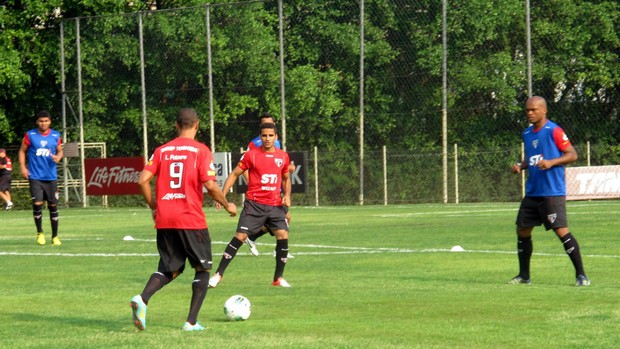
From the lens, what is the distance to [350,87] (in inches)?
1741

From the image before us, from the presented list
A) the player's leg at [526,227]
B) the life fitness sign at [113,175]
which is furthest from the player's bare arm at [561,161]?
the life fitness sign at [113,175]

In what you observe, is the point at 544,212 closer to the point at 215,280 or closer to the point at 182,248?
the point at 215,280

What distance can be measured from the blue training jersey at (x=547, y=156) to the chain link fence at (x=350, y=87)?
2631cm

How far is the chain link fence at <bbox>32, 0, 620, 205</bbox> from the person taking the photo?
137ft

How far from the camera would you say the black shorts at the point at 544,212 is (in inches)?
548

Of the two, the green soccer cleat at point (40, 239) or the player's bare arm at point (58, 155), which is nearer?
the player's bare arm at point (58, 155)

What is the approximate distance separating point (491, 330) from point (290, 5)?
36.4 metres

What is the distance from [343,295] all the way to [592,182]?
26.0 m

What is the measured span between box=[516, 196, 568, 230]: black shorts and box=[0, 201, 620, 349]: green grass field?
2.24 ft

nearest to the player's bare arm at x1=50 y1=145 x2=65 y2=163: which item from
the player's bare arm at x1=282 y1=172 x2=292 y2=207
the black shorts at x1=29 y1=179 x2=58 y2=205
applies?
the black shorts at x1=29 y1=179 x2=58 y2=205

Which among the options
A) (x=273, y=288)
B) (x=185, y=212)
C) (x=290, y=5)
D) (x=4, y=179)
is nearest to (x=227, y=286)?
(x=273, y=288)

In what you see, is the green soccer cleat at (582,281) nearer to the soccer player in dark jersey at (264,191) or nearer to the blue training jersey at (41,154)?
the soccer player in dark jersey at (264,191)

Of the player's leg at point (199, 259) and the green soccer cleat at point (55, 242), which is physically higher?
the player's leg at point (199, 259)

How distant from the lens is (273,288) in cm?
1409
